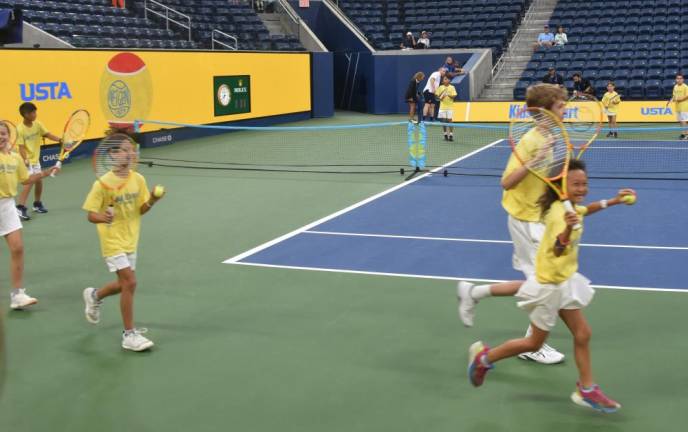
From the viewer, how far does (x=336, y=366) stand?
20.9ft

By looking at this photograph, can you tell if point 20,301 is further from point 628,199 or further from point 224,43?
point 224,43

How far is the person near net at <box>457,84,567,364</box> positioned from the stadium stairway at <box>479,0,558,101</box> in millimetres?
24965

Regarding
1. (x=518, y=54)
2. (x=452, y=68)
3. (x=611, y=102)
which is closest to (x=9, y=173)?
(x=611, y=102)

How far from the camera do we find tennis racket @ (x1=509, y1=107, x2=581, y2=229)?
5169mm

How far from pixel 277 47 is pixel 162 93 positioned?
9.29 meters

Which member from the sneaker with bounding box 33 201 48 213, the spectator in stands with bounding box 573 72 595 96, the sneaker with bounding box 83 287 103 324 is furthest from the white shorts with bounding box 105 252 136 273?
the spectator in stands with bounding box 573 72 595 96

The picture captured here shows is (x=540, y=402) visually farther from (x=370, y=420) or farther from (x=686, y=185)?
(x=686, y=185)

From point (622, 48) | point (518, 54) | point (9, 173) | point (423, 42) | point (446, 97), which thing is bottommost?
point (9, 173)

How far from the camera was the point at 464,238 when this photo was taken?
10.7 m

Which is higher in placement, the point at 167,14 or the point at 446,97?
the point at 167,14

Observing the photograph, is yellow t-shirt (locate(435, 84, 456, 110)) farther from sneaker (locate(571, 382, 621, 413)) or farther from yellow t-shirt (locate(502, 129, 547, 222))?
sneaker (locate(571, 382, 621, 413))

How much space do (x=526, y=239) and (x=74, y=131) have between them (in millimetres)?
6718

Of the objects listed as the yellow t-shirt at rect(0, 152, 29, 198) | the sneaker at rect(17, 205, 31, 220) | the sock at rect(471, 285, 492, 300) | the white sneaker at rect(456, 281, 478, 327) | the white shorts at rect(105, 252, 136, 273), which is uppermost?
the yellow t-shirt at rect(0, 152, 29, 198)

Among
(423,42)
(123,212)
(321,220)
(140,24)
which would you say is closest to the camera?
(123,212)
